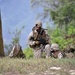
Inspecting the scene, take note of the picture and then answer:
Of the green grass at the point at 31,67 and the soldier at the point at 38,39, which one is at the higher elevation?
the soldier at the point at 38,39

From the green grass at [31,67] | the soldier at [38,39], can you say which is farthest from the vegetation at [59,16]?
the green grass at [31,67]

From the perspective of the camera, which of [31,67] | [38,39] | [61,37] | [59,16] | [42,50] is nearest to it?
[31,67]

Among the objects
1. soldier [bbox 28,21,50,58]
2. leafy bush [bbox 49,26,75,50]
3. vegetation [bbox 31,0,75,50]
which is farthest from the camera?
vegetation [bbox 31,0,75,50]

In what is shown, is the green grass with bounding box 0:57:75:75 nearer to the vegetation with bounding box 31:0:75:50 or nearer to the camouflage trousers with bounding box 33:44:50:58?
the camouflage trousers with bounding box 33:44:50:58

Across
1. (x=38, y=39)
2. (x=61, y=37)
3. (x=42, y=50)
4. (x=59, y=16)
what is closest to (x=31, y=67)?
(x=42, y=50)

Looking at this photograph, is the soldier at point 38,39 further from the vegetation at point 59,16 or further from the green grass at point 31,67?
the vegetation at point 59,16

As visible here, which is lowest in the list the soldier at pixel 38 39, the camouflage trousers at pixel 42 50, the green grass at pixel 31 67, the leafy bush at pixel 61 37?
the leafy bush at pixel 61 37

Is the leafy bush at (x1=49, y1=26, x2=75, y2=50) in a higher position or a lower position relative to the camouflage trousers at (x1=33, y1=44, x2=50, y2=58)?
lower

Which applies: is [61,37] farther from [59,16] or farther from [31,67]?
[31,67]

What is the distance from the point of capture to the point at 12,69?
7773mm

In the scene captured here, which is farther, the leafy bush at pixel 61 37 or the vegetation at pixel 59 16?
the vegetation at pixel 59 16

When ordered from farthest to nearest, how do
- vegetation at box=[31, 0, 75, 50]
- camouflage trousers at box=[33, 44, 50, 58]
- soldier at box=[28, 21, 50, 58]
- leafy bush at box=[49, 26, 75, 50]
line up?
vegetation at box=[31, 0, 75, 50] → leafy bush at box=[49, 26, 75, 50] → soldier at box=[28, 21, 50, 58] → camouflage trousers at box=[33, 44, 50, 58]

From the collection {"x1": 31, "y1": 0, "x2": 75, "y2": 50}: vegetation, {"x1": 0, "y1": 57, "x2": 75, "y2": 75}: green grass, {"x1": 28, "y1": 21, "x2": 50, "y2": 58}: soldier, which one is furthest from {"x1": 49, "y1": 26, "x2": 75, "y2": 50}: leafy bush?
{"x1": 0, "y1": 57, "x2": 75, "y2": 75}: green grass

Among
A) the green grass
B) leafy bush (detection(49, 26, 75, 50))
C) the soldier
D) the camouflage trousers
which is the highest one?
the soldier
